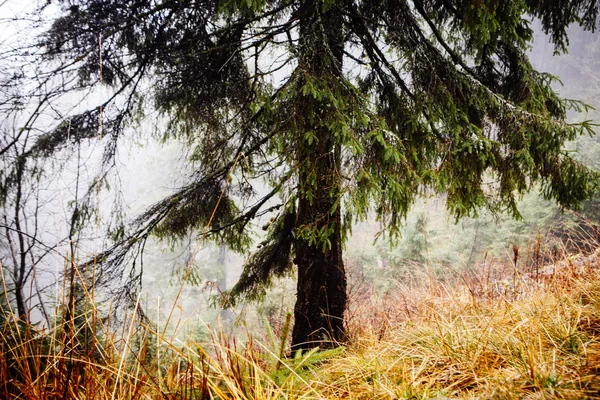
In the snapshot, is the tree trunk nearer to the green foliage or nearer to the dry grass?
the green foliage

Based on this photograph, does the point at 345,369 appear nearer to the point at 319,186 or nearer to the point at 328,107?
the point at 319,186

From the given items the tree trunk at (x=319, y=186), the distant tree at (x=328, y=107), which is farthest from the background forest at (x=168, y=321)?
the tree trunk at (x=319, y=186)

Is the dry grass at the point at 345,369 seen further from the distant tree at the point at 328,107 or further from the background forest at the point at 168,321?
the distant tree at the point at 328,107

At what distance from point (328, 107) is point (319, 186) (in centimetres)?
63

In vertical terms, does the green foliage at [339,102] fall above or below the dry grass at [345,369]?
above

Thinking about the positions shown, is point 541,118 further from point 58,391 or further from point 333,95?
point 58,391

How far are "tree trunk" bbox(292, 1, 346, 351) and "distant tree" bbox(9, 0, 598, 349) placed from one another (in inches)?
0.6

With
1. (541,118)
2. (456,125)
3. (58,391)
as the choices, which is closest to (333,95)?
(456,125)

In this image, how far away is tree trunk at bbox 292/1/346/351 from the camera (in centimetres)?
227

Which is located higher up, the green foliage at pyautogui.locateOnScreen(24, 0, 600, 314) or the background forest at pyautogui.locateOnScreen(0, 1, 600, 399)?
the green foliage at pyautogui.locateOnScreen(24, 0, 600, 314)

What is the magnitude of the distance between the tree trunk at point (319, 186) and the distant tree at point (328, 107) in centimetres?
1

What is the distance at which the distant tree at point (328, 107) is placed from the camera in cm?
227

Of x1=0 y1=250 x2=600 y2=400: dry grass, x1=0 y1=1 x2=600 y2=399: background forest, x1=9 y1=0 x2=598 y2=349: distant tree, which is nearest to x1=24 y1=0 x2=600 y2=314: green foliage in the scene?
x1=9 y1=0 x2=598 y2=349: distant tree

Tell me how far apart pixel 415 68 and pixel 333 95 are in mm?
907
